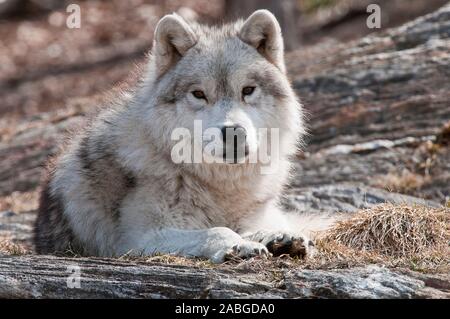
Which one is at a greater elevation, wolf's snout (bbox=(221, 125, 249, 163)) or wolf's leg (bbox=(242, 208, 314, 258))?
wolf's snout (bbox=(221, 125, 249, 163))

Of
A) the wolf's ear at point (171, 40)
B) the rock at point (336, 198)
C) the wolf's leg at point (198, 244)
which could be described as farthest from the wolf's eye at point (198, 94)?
the rock at point (336, 198)

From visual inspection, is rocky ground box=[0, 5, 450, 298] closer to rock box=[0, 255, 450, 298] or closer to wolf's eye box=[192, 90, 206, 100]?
rock box=[0, 255, 450, 298]

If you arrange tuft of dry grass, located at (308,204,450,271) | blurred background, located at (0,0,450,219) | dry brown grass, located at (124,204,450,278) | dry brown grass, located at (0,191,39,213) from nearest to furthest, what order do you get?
dry brown grass, located at (124,204,450,278) < tuft of dry grass, located at (308,204,450,271) < blurred background, located at (0,0,450,219) < dry brown grass, located at (0,191,39,213)

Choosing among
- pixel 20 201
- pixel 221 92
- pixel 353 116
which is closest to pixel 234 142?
pixel 221 92

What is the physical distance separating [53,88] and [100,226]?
13551 mm

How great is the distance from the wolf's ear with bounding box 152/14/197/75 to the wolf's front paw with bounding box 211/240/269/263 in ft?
6.42

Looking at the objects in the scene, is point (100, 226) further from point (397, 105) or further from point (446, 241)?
point (397, 105)

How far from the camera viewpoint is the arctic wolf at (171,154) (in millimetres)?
7285

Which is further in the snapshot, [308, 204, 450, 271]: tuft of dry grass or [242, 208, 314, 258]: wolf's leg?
[308, 204, 450, 271]: tuft of dry grass

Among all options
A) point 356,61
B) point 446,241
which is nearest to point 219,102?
point 446,241

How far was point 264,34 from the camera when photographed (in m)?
7.83

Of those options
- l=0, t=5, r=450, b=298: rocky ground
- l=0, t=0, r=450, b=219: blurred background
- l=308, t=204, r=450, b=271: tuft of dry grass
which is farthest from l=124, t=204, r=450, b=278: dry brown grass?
l=0, t=0, r=450, b=219: blurred background

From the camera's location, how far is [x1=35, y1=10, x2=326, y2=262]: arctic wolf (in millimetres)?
7285

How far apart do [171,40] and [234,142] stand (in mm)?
1326
